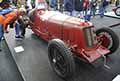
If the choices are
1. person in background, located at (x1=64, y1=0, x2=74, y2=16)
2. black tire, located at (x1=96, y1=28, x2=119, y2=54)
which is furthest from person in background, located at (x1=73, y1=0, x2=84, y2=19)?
black tire, located at (x1=96, y1=28, x2=119, y2=54)

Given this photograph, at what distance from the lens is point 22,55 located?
3246 mm

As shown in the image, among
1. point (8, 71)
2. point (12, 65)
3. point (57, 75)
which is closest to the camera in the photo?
point (57, 75)

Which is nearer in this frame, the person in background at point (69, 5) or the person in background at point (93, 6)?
the person in background at point (69, 5)

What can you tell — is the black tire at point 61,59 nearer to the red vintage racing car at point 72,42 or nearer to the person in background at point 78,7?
the red vintage racing car at point 72,42

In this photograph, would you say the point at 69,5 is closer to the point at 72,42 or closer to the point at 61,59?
the point at 72,42

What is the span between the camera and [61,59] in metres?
2.44

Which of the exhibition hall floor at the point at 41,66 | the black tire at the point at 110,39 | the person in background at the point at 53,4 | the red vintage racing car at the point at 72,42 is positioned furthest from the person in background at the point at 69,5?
the black tire at the point at 110,39

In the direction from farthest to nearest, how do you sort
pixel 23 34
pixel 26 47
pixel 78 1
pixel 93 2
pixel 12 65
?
pixel 93 2 → pixel 78 1 → pixel 23 34 → pixel 26 47 → pixel 12 65

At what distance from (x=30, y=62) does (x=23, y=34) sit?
125cm

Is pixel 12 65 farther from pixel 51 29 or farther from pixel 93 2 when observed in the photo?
pixel 93 2

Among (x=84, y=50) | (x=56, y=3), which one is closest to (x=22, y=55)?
(x=84, y=50)

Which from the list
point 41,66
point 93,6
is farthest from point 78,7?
point 41,66

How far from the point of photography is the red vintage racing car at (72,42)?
2.34 metres

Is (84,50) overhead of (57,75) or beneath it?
overhead
